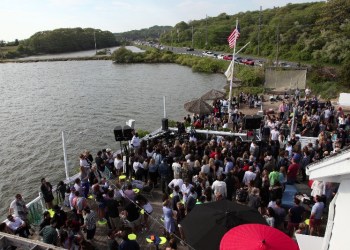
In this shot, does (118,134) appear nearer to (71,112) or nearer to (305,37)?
(71,112)

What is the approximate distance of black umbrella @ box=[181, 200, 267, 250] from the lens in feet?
21.6

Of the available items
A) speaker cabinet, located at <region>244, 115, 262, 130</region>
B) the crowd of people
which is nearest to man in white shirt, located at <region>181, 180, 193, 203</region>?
the crowd of people

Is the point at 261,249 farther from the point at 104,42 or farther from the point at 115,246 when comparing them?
the point at 104,42

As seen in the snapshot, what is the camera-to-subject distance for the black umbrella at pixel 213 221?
6.57 meters

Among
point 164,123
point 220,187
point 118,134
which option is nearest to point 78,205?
point 220,187

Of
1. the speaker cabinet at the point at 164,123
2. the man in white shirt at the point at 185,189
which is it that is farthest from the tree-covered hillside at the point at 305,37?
the man in white shirt at the point at 185,189

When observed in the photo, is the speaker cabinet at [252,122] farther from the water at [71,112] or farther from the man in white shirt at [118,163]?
the water at [71,112]

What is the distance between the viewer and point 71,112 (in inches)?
1355

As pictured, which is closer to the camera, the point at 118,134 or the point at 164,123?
the point at 118,134

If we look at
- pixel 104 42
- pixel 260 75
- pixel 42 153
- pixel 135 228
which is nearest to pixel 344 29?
pixel 260 75

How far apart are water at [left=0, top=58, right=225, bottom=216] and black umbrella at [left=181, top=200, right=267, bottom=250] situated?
37.3 feet

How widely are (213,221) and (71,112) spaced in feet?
99.8

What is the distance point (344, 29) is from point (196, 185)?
178ft

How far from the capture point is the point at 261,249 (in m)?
5.00
